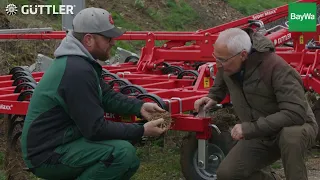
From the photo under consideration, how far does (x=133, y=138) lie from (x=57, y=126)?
554mm

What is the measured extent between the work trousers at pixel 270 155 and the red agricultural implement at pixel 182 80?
674 mm

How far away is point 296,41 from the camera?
8766mm

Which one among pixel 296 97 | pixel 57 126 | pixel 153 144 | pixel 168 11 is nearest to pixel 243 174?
pixel 296 97

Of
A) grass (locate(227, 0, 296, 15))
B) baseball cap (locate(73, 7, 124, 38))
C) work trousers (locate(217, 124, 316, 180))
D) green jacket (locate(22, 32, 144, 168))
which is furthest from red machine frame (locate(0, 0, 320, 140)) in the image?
grass (locate(227, 0, 296, 15))

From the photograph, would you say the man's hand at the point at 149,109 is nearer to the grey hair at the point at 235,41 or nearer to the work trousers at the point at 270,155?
the work trousers at the point at 270,155

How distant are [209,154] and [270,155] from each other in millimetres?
1304

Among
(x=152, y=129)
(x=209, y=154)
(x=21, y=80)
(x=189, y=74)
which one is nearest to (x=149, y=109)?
(x=152, y=129)

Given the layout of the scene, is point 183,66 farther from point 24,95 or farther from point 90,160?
point 90,160

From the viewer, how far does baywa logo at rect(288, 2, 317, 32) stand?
8.78 m

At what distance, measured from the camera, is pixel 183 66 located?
364 inches

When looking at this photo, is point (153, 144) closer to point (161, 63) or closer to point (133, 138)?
point (161, 63)

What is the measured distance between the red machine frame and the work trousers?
2.20 feet

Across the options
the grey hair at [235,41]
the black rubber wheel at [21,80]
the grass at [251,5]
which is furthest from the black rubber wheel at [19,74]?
the grass at [251,5]

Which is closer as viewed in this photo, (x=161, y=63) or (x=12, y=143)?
(x=12, y=143)
